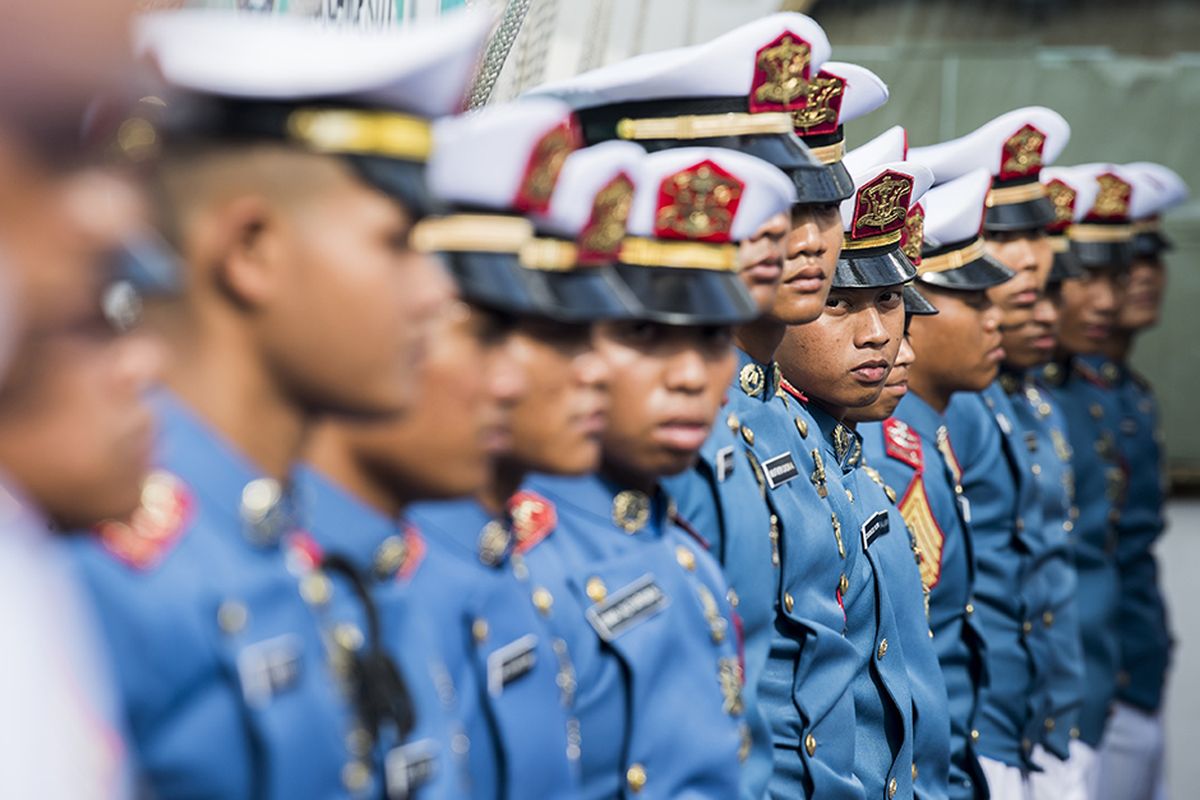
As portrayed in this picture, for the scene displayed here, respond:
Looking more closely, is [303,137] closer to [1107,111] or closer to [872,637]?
[872,637]

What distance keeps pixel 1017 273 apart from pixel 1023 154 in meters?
0.35

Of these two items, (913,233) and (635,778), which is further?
(913,233)

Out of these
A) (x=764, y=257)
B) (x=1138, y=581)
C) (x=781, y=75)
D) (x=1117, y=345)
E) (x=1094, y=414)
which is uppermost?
(x=781, y=75)

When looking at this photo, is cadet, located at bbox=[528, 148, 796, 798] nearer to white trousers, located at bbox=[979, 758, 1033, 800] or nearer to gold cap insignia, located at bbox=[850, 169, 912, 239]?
gold cap insignia, located at bbox=[850, 169, 912, 239]

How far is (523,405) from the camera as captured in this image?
2854 mm

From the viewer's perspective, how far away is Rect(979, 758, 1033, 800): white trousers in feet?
19.7

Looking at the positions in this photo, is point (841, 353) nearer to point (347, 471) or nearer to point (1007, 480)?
point (1007, 480)

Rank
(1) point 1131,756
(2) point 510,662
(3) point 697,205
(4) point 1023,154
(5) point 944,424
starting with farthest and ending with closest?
(1) point 1131,756 < (4) point 1023,154 < (5) point 944,424 < (3) point 697,205 < (2) point 510,662

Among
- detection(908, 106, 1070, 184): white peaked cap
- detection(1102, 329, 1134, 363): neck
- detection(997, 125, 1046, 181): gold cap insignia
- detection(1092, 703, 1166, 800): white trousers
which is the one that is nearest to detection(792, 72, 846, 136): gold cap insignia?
detection(908, 106, 1070, 184): white peaked cap

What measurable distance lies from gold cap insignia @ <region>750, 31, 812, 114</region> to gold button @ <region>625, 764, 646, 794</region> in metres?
1.29

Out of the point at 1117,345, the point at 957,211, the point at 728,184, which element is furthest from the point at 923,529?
the point at 1117,345

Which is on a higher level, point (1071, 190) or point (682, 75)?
point (682, 75)

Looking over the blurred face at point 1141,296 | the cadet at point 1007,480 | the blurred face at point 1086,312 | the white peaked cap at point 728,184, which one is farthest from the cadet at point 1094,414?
the white peaked cap at point 728,184

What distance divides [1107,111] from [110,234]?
8924 mm
